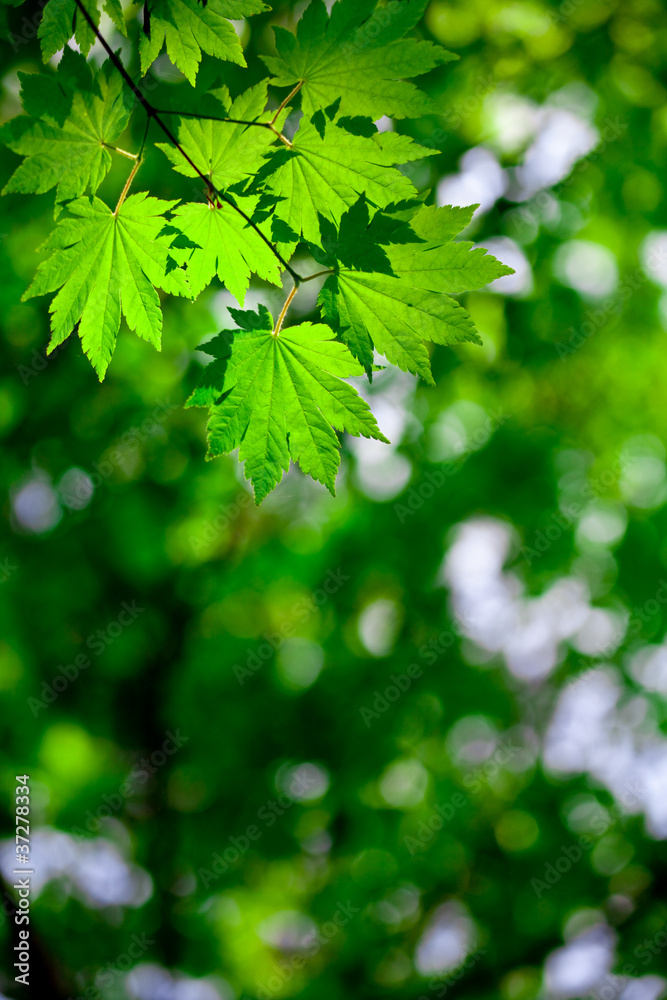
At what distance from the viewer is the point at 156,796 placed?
751cm

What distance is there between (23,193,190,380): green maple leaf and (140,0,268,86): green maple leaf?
11.3 inches

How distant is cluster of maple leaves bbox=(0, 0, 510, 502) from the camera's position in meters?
1.29

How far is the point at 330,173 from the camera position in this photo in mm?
1330

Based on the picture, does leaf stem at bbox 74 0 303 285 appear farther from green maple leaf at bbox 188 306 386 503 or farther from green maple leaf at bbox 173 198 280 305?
green maple leaf at bbox 188 306 386 503

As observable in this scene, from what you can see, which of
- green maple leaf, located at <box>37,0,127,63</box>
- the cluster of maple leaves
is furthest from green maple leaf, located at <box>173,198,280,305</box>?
green maple leaf, located at <box>37,0,127,63</box>

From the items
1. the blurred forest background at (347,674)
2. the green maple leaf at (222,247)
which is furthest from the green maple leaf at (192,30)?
the blurred forest background at (347,674)

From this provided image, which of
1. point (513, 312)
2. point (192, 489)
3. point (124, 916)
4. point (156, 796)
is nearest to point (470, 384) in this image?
point (513, 312)

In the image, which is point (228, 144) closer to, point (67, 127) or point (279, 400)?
point (67, 127)

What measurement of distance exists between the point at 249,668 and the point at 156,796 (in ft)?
5.93

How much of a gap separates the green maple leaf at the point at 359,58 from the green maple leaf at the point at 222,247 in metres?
0.27

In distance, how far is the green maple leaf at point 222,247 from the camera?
1395 millimetres

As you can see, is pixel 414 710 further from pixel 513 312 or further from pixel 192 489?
pixel 513 312

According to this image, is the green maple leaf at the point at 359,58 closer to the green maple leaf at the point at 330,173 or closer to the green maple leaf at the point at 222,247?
the green maple leaf at the point at 330,173

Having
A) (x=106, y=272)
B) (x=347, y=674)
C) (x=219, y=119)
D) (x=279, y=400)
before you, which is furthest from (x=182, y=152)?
(x=347, y=674)
